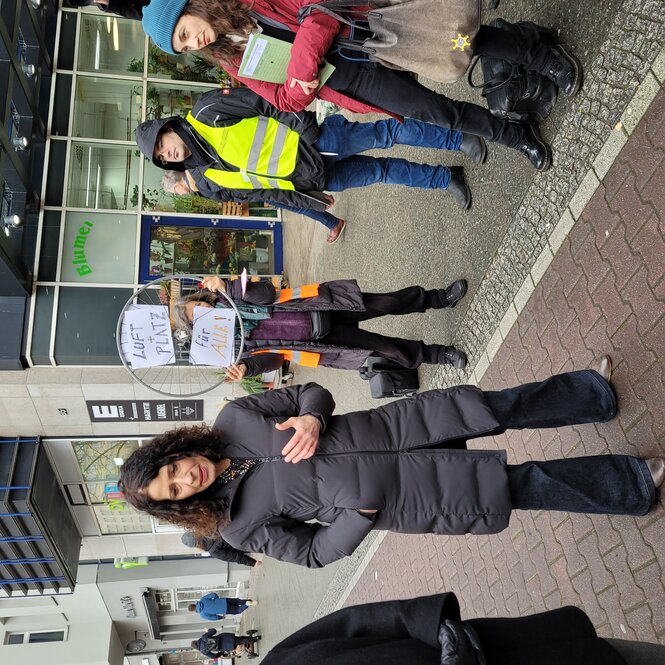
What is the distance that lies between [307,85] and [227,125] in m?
0.89

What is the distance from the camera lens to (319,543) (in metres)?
3.04

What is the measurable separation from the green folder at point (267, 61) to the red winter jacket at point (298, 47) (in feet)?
0.25

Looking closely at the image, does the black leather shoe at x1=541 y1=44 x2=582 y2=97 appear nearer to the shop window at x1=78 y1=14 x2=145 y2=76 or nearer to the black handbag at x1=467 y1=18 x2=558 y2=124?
the black handbag at x1=467 y1=18 x2=558 y2=124

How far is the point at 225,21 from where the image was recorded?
10.2 ft

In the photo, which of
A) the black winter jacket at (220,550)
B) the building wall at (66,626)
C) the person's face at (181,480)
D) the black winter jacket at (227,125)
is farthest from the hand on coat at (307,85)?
the building wall at (66,626)

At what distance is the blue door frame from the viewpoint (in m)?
8.30

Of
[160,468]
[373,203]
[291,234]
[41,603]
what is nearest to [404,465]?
[160,468]

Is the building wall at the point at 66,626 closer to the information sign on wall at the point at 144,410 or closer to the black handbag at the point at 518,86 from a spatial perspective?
the information sign on wall at the point at 144,410

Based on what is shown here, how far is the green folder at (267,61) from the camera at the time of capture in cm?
321

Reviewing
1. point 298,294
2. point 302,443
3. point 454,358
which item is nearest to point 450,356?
point 454,358

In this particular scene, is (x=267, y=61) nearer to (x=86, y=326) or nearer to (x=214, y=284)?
(x=214, y=284)

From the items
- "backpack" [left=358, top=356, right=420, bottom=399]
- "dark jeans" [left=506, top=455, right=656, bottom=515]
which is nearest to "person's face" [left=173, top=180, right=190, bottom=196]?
"backpack" [left=358, top=356, right=420, bottom=399]

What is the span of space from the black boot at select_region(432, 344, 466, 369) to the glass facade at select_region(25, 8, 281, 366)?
14.3 ft

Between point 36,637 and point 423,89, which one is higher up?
point 423,89
